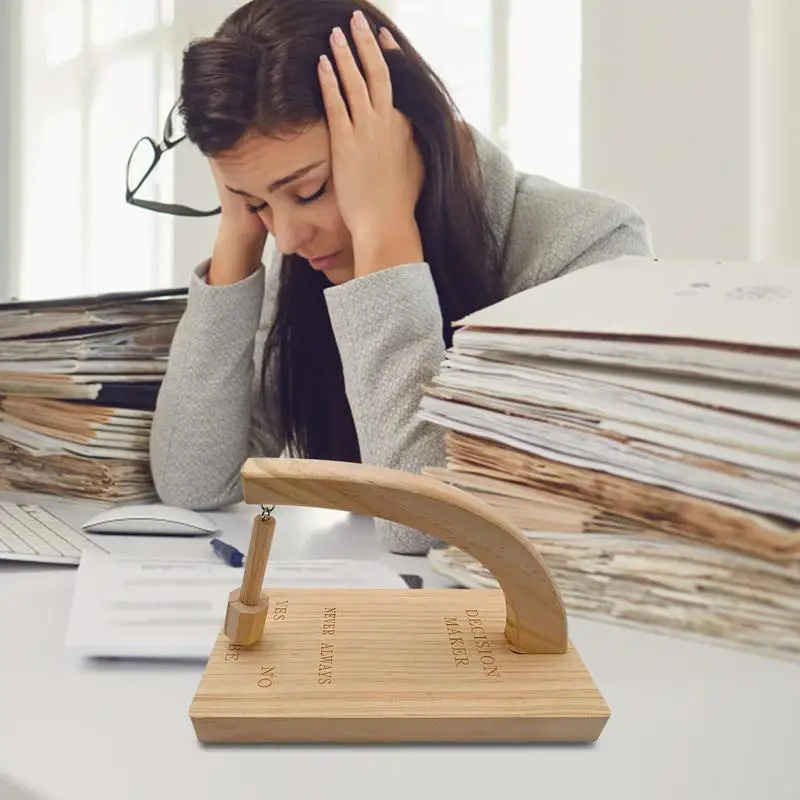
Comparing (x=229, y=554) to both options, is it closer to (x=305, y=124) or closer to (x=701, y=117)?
(x=305, y=124)

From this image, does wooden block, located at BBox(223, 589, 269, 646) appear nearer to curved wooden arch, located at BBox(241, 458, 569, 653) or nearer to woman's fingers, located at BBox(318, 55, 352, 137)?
curved wooden arch, located at BBox(241, 458, 569, 653)

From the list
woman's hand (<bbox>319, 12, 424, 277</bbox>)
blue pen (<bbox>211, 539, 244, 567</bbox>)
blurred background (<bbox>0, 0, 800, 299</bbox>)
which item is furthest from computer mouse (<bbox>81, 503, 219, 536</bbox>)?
blurred background (<bbox>0, 0, 800, 299</bbox>)

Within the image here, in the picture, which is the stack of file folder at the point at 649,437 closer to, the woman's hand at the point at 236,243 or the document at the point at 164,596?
the document at the point at 164,596

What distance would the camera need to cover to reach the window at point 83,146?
3.45 metres

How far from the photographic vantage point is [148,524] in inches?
35.9

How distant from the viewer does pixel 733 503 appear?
0.54 metres

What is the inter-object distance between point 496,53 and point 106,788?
8.62 feet

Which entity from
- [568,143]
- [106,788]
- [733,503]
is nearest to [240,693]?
[106,788]

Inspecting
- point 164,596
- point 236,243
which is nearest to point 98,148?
point 236,243

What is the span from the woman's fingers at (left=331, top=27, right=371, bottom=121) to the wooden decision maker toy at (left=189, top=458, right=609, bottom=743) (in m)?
0.67

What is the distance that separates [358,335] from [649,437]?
39cm

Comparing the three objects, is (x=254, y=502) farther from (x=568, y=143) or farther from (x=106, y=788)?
(x=568, y=143)

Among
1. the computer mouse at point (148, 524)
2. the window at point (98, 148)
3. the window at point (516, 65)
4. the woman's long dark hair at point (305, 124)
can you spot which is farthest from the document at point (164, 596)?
the window at point (98, 148)

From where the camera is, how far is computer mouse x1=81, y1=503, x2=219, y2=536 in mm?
907
